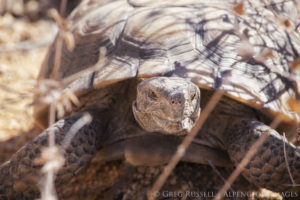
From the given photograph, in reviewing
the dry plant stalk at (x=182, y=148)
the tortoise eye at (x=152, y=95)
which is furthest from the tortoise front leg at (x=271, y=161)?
the tortoise eye at (x=152, y=95)

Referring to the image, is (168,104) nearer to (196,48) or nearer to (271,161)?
(196,48)

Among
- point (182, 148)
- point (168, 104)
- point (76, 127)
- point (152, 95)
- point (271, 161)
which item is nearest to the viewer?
point (182, 148)

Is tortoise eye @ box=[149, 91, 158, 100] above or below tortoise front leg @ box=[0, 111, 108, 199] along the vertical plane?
above

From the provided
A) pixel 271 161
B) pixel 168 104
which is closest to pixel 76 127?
pixel 168 104

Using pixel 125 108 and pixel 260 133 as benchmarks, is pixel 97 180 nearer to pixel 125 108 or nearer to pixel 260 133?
pixel 125 108

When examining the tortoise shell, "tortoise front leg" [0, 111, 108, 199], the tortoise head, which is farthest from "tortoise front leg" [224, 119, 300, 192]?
"tortoise front leg" [0, 111, 108, 199]

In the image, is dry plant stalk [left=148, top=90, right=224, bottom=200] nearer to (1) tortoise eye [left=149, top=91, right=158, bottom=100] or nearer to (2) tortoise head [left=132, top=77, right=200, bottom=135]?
(2) tortoise head [left=132, top=77, right=200, bottom=135]

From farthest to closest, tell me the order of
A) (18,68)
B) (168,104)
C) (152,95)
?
1. (18,68)
2. (152,95)
3. (168,104)

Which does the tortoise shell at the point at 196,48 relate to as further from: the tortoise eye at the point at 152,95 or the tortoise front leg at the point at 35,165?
the tortoise front leg at the point at 35,165
